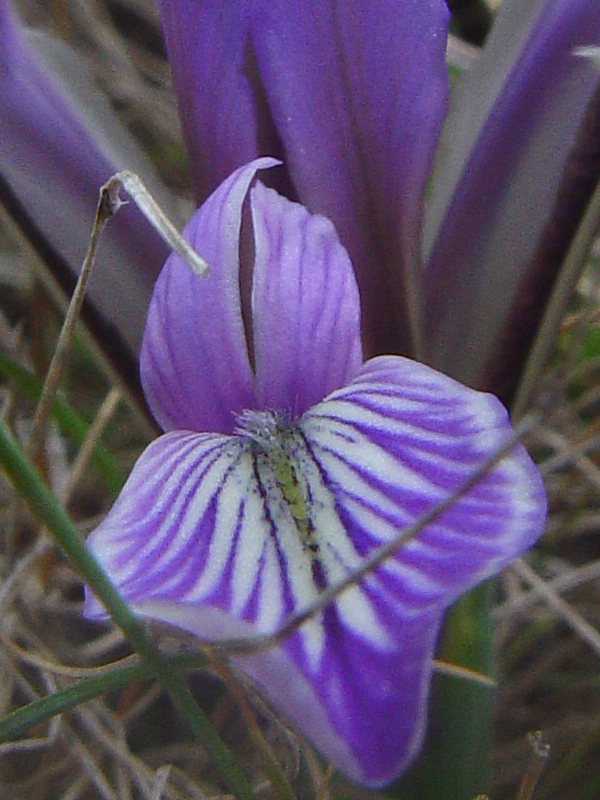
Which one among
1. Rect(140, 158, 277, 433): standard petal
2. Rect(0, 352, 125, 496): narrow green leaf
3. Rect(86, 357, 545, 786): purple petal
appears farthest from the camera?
Rect(0, 352, 125, 496): narrow green leaf

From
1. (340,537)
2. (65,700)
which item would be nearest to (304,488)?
(340,537)

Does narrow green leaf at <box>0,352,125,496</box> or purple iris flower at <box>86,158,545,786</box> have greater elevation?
purple iris flower at <box>86,158,545,786</box>

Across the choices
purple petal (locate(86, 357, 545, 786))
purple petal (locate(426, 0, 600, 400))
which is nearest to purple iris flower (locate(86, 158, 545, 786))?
purple petal (locate(86, 357, 545, 786))

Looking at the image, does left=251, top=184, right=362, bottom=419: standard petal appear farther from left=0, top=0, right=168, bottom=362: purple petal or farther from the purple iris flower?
left=0, top=0, right=168, bottom=362: purple petal

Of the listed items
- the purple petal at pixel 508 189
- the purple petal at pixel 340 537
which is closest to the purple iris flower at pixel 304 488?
the purple petal at pixel 340 537

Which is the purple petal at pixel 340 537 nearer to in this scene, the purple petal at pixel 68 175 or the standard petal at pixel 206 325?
the standard petal at pixel 206 325
